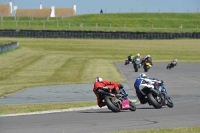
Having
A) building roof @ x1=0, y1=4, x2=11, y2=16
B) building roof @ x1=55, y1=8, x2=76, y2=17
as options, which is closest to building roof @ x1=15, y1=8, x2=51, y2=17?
building roof @ x1=55, y1=8, x2=76, y2=17

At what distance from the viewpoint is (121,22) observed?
116 metres

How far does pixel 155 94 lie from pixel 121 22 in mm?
95624

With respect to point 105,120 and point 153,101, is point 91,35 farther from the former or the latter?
point 105,120

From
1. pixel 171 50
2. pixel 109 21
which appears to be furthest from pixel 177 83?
pixel 109 21

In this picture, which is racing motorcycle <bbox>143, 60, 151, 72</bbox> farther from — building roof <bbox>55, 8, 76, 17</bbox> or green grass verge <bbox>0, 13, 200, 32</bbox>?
building roof <bbox>55, 8, 76, 17</bbox>

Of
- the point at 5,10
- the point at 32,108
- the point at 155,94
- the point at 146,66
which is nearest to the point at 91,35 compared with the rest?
the point at 146,66

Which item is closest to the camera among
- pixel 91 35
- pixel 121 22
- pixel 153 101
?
pixel 153 101

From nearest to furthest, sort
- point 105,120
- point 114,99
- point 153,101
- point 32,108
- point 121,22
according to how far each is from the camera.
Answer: point 105,120 → point 114,99 → point 153,101 → point 32,108 → point 121,22

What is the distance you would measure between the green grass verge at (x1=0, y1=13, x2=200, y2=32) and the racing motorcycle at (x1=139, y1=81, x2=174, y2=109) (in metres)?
79.5

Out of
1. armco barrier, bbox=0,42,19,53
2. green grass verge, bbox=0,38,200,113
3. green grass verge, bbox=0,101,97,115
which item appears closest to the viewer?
green grass verge, bbox=0,101,97,115

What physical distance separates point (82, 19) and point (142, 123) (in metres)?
103

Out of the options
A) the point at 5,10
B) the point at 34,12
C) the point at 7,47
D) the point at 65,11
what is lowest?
the point at 65,11

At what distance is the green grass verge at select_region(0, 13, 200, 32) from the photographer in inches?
4087

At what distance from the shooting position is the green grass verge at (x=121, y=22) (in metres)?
104
